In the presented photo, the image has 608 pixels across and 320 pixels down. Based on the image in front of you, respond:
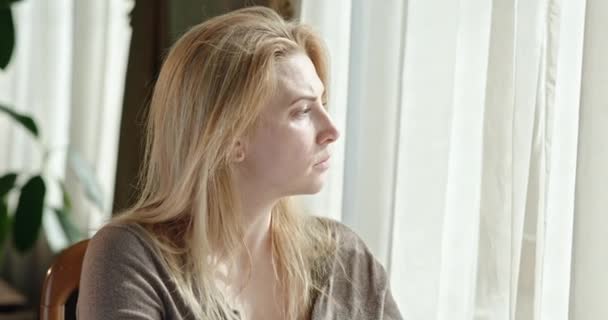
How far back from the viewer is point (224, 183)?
62.4 inches

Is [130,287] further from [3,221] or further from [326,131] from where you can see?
[3,221]

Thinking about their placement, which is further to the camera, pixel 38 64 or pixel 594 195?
pixel 38 64

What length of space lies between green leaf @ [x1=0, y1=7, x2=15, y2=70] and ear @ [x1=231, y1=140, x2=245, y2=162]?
1.24 meters

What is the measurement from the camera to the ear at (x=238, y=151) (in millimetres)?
1545

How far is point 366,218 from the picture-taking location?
6.15ft

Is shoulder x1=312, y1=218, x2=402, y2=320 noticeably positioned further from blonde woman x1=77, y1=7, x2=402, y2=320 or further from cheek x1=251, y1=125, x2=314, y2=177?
cheek x1=251, y1=125, x2=314, y2=177

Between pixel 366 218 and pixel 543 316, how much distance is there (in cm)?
45

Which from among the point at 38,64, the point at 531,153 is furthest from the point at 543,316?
the point at 38,64

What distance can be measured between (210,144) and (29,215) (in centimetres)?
147

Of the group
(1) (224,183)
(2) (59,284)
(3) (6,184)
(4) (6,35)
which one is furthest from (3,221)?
(1) (224,183)

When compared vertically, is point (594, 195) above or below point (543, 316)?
above

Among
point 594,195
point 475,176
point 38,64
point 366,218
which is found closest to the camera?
point 594,195

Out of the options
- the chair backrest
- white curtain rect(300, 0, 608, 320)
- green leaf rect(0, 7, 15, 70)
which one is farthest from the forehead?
green leaf rect(0, 7, 15, 70)

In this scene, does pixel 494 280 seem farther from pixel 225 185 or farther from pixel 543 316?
pixel 225 185
